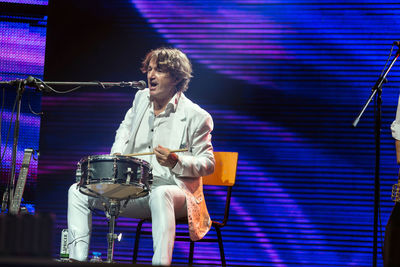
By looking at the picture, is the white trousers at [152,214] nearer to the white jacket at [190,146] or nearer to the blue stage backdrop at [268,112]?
the white jacket at [190,146]

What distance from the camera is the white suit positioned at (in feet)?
12.1

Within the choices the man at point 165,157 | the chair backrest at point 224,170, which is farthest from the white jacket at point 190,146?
the chair backrest at point 224,170

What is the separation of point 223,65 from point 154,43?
27.5 inches

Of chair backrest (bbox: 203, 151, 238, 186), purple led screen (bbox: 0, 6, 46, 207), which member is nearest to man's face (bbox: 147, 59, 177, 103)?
chair backrest (bbox: 203, 151, 238, 186)

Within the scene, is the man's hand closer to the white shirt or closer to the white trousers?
the white trousers

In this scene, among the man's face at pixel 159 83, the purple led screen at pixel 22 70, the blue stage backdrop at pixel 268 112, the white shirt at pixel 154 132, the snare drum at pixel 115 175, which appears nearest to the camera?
the snare drum at pixel 115 175

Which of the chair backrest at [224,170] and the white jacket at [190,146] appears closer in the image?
the white jacket at [190,146]

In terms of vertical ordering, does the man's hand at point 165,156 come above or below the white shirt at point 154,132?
below

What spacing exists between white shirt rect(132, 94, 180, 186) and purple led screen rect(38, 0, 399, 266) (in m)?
1.12

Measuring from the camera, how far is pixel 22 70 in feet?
18.9

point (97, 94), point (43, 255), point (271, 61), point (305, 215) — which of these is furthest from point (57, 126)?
point (43, 255)

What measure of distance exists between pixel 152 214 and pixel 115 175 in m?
0.37

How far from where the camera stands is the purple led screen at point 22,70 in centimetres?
571

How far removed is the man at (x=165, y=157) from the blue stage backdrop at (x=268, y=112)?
105 cm
